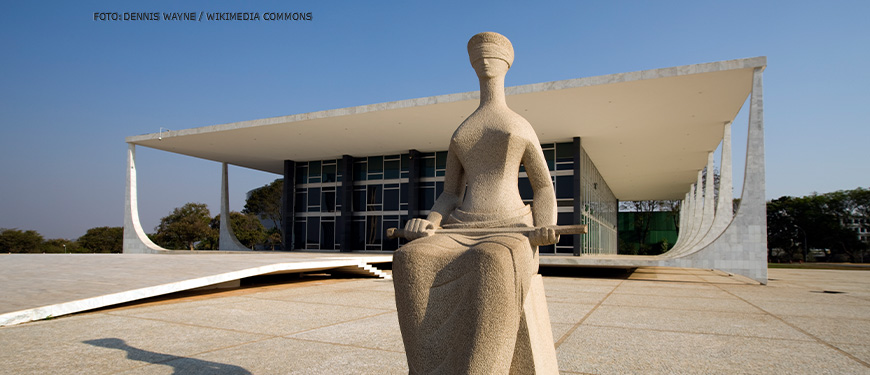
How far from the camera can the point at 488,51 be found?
12.8 ft

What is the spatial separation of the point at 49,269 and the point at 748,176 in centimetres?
1696

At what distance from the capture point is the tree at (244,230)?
39.7 meters

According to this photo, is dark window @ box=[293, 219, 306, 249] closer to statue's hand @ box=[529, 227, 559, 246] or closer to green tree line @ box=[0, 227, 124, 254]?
green tree line @ box=[0, 227, 124, 254]

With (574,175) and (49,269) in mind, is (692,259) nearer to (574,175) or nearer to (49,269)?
(574,175)

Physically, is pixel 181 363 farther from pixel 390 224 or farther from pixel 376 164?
pixel 376 164

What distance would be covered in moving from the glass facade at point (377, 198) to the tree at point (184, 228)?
548 inches

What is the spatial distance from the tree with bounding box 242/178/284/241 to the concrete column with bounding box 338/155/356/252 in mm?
22283

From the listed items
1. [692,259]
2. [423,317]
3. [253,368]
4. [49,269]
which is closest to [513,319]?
[423,317]

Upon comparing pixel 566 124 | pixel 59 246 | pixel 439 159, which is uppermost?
pixel 566 124

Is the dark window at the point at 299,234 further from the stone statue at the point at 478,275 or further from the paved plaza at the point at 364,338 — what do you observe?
the stone statue at the point at 478,275

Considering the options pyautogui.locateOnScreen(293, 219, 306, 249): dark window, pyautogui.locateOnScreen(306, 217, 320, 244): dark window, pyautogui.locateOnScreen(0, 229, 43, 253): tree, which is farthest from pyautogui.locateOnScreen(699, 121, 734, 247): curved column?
pyautogui.locateOnScreen(0, 229, 43, 253): tree

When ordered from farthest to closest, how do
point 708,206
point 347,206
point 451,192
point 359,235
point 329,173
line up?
point 329,173, point 359,235, point 347,206, point 708,206, point 451,192

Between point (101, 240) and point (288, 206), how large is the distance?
21965 mm

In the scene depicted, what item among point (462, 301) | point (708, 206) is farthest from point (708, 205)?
point (462, 301)
